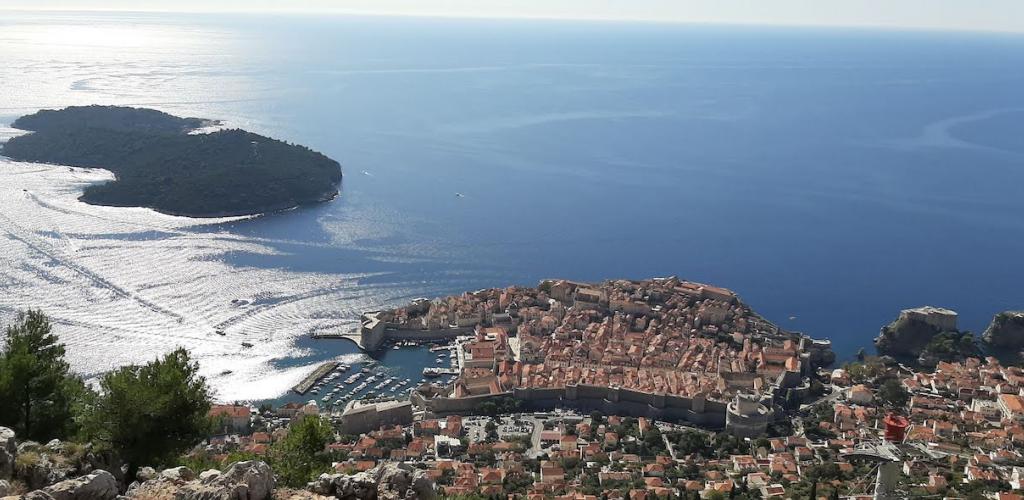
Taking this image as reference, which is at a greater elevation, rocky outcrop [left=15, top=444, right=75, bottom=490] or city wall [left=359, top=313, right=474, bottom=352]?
rocky outcrop [left=15, top=444, right=75, bottom=490]

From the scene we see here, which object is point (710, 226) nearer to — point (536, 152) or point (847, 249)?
point (847, 249)

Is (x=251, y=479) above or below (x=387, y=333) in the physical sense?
above

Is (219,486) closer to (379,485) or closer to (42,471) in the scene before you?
(379,485)

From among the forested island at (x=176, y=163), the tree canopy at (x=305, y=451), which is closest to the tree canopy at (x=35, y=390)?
the tree canopy at (x=305, y=451)

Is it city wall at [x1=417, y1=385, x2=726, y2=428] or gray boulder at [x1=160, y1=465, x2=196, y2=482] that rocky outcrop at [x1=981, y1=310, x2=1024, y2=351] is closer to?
city wall at [x1=417, y1=385, x2=726, y2=428]

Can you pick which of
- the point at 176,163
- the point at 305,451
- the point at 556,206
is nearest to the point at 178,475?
the point at 305,451

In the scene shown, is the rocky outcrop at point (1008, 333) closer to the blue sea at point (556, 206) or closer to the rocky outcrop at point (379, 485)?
the blue sea at point (556, 206)

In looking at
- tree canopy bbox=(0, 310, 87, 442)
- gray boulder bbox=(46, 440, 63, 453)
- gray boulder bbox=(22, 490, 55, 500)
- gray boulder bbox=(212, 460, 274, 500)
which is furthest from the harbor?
gray boulder bbox=(22, 490, 55, 500)

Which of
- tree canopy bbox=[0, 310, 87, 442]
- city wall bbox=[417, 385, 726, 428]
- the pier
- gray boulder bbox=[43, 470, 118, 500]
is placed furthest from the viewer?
the pier
